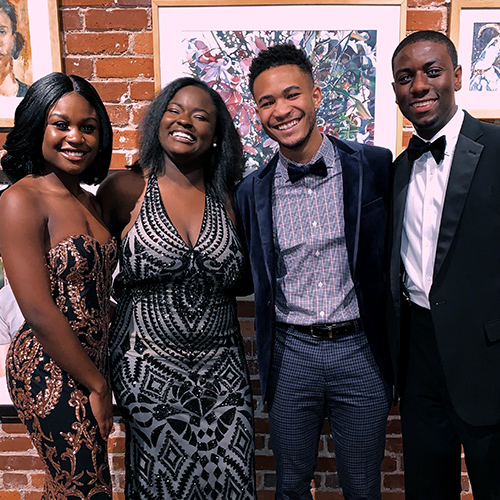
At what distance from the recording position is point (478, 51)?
206cm

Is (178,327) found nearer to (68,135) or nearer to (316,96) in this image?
(68,135)

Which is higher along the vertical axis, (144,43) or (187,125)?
(144,43)

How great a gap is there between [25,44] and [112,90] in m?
0.44

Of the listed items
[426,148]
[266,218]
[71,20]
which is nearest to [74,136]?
[266,218]

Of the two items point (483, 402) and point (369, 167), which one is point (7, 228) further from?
point (483, 402)

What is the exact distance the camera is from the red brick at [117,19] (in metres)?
2.07

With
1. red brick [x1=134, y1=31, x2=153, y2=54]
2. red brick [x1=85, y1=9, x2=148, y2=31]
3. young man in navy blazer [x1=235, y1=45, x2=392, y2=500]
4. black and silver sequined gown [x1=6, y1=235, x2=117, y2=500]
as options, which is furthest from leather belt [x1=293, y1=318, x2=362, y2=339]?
red brick [x1=85, y1=9, x2=148, y2=31]

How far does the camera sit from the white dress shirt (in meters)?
1.50

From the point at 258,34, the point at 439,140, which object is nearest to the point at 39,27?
the point at 258,34

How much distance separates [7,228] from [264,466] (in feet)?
5.96

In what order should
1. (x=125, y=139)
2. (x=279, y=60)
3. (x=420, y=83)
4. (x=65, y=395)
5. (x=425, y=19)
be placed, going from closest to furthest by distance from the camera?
(x=65, y=395) → (x=420, y=83) → (x=279, y=60) → (x=425, y=19) → (x=125, y=139)

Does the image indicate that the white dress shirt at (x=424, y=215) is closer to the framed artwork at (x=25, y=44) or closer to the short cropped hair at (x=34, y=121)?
the short cropped hair at (x=34, y=121)

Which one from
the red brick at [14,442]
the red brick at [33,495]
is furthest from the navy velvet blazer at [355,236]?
the red brick at [33,495]

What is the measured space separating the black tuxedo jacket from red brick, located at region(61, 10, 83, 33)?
173 cm
